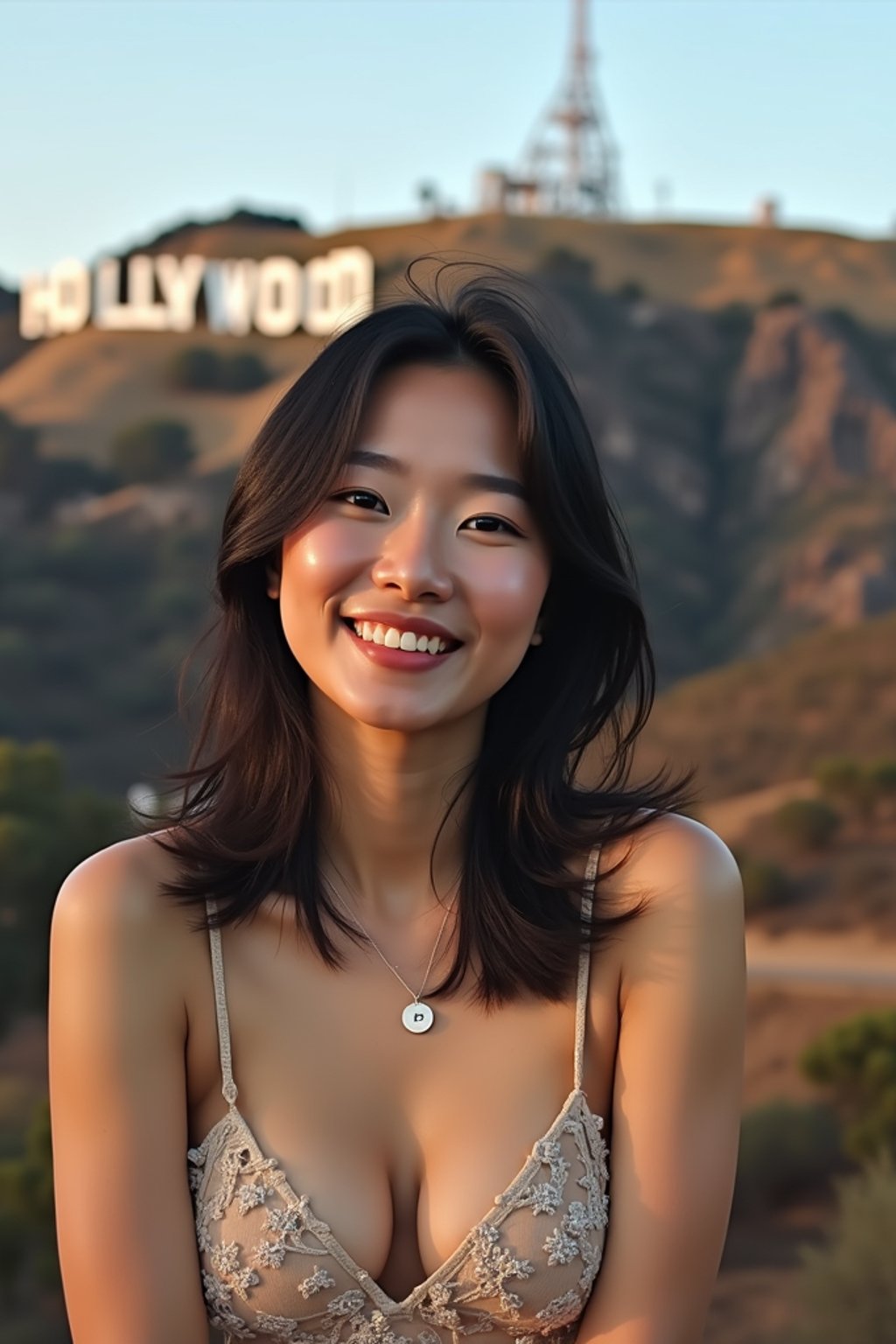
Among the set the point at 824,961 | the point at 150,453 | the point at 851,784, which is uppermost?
the point at 150,453

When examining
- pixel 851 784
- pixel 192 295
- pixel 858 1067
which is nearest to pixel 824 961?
pixel 858 1067

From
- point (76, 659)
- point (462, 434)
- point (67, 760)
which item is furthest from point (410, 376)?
point (76, 659)

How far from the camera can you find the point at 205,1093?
2475 millimetres

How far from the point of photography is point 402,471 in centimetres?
243

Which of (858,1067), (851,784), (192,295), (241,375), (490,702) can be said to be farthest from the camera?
(192,295)

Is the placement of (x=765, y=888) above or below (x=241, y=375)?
below

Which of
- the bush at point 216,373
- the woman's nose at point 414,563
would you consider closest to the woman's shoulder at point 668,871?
the woman's nose at point 414,563

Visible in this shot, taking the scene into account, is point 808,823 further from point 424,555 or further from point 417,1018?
point 424,555

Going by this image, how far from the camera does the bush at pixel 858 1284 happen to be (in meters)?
9.43

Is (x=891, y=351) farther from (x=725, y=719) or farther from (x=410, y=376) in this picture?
(x=410, y=376)

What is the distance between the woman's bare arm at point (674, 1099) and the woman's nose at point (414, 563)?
50 centimetres

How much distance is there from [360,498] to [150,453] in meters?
44.2

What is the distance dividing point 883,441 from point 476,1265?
47204 mm

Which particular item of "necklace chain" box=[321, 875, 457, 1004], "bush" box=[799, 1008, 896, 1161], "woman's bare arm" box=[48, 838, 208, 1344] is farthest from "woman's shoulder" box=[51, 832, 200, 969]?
"bush" box=[799, 1008, 896, 1161]
